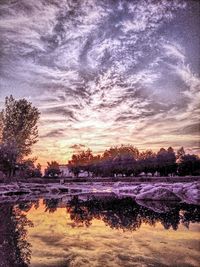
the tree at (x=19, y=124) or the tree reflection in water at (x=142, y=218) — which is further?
the tree at (x=19, y=124)

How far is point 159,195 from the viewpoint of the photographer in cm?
913

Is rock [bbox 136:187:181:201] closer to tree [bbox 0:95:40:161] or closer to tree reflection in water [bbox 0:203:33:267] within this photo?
tree reflection in water [bbox 0:203:33:267]

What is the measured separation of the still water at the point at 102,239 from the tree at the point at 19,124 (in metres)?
12.3

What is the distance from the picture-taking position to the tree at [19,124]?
18.4 m

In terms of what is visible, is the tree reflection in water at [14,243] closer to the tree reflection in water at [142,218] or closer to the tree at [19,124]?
the tree reflection in water at [142,218]

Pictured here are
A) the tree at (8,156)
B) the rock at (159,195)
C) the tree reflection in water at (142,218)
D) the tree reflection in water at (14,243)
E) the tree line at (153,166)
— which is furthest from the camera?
the tree line at (153,166)

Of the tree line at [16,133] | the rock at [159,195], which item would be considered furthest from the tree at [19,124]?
the rock at [159,195]

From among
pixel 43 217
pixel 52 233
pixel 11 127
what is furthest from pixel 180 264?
pixel 11 127

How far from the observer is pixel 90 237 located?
418 centimetres

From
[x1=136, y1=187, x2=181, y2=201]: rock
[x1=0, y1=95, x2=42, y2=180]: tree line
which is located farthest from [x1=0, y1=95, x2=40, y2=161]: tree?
[x1=136, y1=187, x2=181, y2=201]: rock

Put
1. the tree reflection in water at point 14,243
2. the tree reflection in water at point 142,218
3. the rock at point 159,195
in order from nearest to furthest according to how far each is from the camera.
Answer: the tree reflection in water at point 14,243 → the tree reflection in water at point 142,218 → the rock at point 159,195

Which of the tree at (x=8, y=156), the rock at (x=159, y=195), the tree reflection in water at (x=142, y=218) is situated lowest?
the tree reflection in water at (x=142, y=218)

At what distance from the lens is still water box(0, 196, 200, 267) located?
3000mm

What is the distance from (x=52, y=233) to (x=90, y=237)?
0.59m
